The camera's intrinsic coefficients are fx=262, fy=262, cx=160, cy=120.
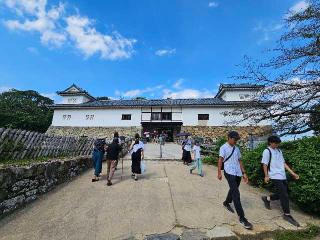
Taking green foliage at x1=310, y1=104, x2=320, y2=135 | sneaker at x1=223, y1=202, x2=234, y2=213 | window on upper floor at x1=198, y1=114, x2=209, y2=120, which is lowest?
sneaker at x1=223, y1=202, x2=234, y2=213

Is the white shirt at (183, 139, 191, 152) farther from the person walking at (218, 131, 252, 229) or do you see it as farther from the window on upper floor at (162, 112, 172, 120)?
the window on upper floor at (162, 112, 172, 120)

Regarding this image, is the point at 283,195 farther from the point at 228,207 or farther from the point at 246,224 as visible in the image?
the point at 228,207

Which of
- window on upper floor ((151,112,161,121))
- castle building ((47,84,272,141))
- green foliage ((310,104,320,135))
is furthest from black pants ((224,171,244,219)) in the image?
window on upper floor ((151,112,161,121))

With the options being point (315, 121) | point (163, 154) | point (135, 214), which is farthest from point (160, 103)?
point (135, 214)

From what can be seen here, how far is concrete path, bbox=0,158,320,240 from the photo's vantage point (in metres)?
4.87

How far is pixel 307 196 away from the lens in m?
5.47

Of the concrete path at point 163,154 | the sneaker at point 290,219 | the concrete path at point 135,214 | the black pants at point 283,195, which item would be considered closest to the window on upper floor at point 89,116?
the concrete path at point 163,154

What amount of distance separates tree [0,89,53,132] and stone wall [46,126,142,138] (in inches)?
158

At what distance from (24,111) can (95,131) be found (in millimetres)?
12269

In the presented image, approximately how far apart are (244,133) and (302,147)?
942 inches

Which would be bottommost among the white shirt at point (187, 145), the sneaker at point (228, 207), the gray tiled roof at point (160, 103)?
the sneaker at point (228, 207)

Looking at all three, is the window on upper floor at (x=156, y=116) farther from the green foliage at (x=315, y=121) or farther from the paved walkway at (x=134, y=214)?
the green foliage at (x=315, y=121)

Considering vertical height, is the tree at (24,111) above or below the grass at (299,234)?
above

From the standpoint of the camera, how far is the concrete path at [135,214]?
16.0ft
